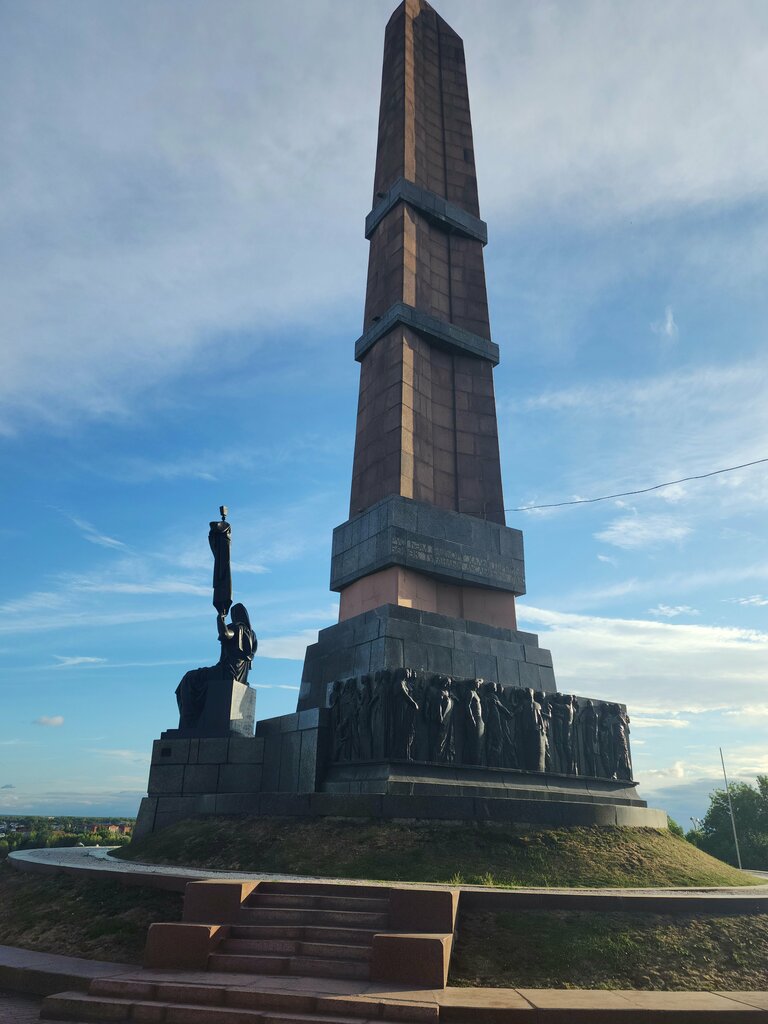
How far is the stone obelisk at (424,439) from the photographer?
56.0ft

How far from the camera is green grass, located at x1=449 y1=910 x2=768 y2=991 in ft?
24.4

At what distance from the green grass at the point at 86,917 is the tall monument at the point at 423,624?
3909mm

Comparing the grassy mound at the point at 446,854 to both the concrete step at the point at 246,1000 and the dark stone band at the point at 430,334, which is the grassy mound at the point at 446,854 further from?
the dark stone band at the point at 430,334

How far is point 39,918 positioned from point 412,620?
8.86 meters

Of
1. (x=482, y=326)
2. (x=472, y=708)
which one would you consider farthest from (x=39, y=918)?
(x=482, y=326)

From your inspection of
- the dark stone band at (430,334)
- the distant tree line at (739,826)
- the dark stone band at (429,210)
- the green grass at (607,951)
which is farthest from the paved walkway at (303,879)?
the distant tree line at (739,826)

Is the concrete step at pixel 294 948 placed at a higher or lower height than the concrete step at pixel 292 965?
higher

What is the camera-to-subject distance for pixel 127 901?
30.8 ft

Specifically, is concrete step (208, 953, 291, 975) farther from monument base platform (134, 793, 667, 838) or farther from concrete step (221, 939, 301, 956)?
monument base platform (134, 793, 667, 838)

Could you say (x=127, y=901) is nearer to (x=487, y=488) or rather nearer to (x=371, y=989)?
(x=371, y=989)

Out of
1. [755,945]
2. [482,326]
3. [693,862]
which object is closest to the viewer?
[755,945]

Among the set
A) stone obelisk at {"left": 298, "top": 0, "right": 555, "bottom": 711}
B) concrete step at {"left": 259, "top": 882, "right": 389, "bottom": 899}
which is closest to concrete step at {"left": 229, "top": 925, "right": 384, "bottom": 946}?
concrete step at {"left": 259, "top": 882, "right": 389, "bottom": 899}

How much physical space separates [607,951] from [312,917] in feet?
10.3

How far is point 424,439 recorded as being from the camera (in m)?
20.0
